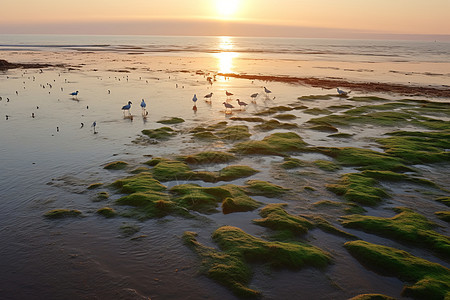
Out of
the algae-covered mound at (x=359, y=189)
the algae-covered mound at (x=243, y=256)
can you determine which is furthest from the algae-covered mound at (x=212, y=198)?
the algae-covered mound at (x=359, y=189)

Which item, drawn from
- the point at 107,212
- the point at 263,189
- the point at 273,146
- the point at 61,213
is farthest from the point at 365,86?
the point at 61,213

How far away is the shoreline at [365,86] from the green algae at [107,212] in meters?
47.0

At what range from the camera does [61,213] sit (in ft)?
44.8

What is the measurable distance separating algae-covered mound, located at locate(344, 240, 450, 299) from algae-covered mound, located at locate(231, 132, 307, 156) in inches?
443

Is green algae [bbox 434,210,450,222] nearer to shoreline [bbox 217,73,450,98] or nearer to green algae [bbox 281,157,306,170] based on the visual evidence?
green algae [bbox 281,157,306,170]

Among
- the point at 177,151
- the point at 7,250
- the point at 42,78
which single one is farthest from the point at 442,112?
the point at 42,78

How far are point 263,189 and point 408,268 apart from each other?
7.53 meters

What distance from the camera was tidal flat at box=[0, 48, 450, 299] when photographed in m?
10.1

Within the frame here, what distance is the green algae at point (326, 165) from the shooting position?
1980cm

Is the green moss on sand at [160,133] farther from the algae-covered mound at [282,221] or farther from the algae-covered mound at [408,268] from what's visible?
the algae-covered mound at [408,268]

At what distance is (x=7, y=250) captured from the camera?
11219mm

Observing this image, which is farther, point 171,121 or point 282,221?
point 171,121

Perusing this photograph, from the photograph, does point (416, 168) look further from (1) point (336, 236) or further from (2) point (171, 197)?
(2) point (171, 197)

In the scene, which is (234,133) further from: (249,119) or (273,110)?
(273,110)
